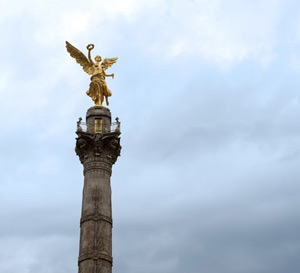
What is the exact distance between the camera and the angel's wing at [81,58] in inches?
1725

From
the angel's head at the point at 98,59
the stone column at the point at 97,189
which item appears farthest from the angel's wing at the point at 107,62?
the stone column at the point at 97,189

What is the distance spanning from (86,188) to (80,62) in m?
10.3

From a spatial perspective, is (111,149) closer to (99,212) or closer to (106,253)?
(99,212)

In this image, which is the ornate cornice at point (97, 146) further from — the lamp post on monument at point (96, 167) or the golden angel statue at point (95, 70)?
the golden angel statue at point (95, 70)

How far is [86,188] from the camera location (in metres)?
39.3

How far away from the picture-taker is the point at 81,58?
44281 millimetres

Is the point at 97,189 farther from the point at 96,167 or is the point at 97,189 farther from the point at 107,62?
the point at 107,62

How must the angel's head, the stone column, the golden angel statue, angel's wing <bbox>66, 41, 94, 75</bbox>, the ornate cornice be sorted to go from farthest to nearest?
the angel's head
angel's wing <bbox>66, 41, 94, 75</bbox>
the golden angel statue
the ornate cornice
the stone column

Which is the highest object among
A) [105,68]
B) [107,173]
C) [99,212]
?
[105,68]

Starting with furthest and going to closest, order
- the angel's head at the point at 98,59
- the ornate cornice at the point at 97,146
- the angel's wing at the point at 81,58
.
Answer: the angel's head at the point at 98,59
the angel's wing at the point at 81,58
the ornate cornice at the point at 97,146

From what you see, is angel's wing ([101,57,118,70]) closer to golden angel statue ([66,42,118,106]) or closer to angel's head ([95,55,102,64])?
golden angel statue ([66,42,118,106])

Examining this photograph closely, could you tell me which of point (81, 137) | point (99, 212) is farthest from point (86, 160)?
point (99, 212)

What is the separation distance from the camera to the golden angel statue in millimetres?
42938

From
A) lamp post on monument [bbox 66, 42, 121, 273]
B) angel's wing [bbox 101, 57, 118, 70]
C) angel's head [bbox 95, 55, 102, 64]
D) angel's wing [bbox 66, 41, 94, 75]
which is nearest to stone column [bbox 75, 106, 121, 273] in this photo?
lamp post on monument [bbox 66, 42, 121, 273]
